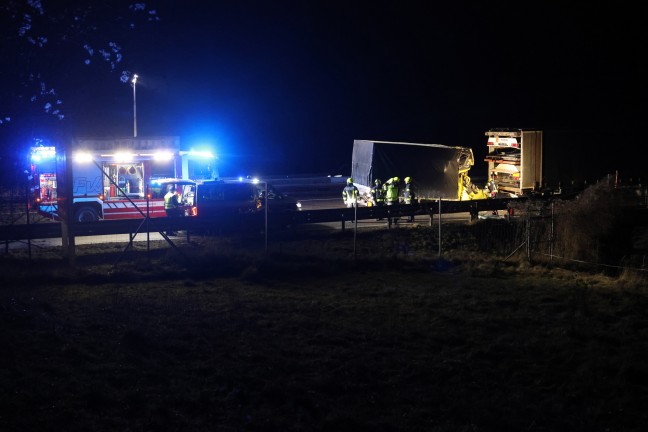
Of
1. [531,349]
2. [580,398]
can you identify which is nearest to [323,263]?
[531,349]

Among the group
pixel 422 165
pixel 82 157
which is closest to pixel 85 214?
pixel 82 157

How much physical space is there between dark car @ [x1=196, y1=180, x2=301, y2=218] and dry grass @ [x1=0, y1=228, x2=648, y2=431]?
513cm

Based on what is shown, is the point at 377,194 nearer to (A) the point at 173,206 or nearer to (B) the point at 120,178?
(A) the point at 173,206

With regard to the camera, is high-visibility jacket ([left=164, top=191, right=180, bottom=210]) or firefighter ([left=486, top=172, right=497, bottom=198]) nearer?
high-visibility jacket ([left=164, top=191, right=180, bottom=210])

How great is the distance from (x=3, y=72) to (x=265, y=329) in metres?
5.49

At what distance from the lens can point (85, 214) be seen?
909 inches

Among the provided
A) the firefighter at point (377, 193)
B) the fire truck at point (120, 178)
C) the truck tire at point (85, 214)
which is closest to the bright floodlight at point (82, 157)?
the fire truck at point (120, 178)

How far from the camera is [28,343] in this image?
31.9 ft

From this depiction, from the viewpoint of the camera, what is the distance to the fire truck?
22588 mm

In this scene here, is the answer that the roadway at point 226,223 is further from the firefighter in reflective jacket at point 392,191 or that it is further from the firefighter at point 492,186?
the firefighter at point 492,186

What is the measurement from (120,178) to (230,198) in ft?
15.4

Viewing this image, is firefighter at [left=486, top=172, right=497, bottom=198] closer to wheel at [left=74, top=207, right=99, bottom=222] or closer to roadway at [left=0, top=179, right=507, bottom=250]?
roadway at [left=0, top=179, right=507, bottom=250]

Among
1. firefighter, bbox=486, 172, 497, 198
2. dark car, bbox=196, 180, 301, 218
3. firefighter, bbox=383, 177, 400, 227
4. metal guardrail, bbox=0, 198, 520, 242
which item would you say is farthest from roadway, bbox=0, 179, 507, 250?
firefighter, bbox=486, 172, 497, 198

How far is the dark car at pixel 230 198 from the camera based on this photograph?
70.9 feet
